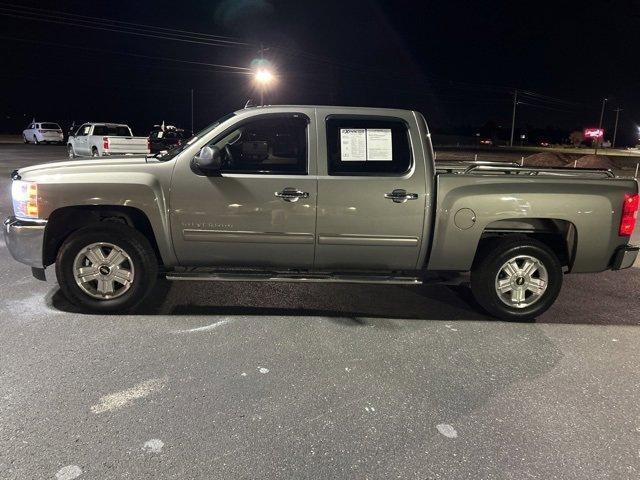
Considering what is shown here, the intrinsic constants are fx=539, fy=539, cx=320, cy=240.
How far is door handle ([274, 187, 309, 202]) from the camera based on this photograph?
4.88 meters

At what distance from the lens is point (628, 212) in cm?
498

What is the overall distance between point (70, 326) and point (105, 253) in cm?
73

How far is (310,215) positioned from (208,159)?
103cm

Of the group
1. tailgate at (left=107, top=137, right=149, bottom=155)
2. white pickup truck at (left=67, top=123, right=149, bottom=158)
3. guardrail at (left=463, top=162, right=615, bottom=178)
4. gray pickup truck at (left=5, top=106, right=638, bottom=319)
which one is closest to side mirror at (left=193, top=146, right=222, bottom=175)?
gray pickup truck at (left=5, top=106, right=638, bottom=319)

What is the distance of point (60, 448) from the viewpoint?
9.66 feet

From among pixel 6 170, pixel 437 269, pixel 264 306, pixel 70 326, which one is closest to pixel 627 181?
pixel 437 269

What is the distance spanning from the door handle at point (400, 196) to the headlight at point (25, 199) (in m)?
3.17

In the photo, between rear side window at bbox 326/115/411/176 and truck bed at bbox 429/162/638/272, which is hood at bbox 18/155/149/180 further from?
truck bed at bbox 429/162/638/272

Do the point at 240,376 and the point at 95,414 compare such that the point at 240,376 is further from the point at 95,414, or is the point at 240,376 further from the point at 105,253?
the point at 105,253

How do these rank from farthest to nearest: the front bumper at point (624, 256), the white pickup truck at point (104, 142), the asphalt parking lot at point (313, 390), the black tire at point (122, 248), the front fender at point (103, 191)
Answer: the white pickup truck at point (104, 142)
the front bumper at point (624, 256)
the black tire at point (122, 248)
the front fender at point (103, 191)
the asphalt parking lot at point (313, 390)

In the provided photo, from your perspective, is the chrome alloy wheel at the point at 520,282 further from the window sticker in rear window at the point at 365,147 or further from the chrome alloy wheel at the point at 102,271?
the chrome alloy wheel at the point at 102,271

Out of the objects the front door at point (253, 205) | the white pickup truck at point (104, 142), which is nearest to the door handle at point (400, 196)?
the front door at point (253, 205)

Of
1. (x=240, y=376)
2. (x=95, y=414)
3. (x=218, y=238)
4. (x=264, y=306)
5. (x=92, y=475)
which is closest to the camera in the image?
(x=92, y=475)

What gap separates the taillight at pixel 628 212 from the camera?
16.3 ft
